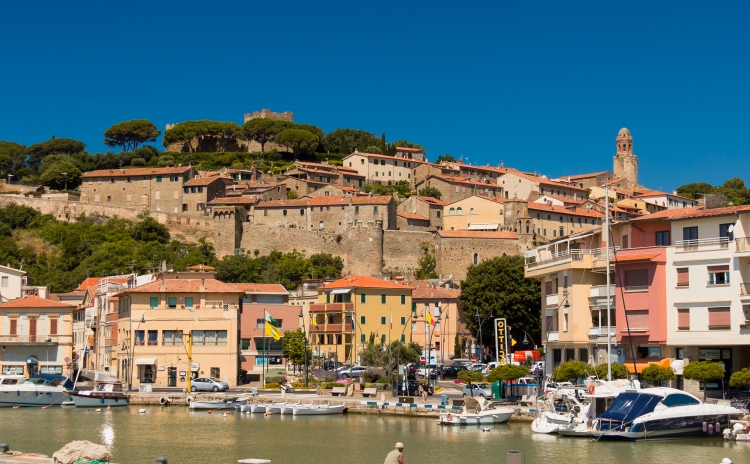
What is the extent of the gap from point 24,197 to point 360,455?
278ft

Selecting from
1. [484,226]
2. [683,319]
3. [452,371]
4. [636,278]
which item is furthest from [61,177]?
[683,319]

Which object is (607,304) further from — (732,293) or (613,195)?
(613,195)

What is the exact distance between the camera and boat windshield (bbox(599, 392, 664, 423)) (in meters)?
33.4

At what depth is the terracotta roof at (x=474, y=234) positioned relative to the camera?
101062 mm

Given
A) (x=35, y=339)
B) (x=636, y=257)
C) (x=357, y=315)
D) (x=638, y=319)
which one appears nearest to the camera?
(x=638, y=319)

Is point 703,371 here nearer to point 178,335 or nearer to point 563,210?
point 178,335

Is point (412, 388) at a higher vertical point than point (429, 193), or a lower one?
lower

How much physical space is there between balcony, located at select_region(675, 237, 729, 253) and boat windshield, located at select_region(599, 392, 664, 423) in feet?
27.7

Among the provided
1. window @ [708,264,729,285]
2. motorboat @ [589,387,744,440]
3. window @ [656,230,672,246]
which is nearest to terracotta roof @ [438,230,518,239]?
window @ [656,230,672,246]

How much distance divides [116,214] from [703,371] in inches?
3072

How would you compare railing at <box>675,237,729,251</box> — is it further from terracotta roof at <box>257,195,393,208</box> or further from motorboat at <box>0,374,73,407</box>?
terracotta roof at <box>257,195,393,208</box>

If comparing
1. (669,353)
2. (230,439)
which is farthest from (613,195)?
(230,439)

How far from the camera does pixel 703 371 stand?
37.0 m

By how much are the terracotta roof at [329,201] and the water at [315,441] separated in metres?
58.3
